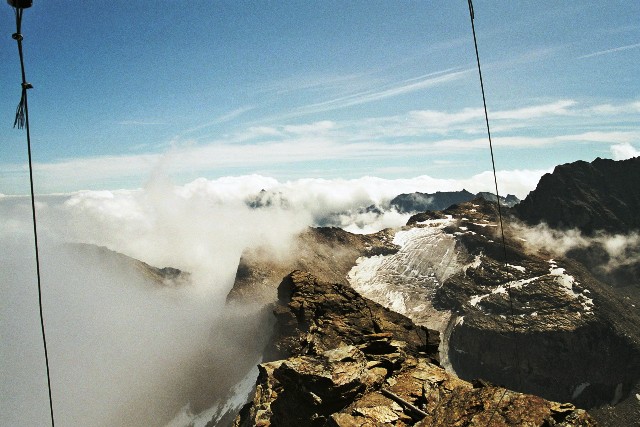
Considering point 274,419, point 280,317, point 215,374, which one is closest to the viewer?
point 274,419

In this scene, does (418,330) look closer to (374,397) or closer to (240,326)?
(374,397)

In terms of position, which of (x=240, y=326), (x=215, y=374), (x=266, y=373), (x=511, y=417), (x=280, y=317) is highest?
(x=511, y=417)

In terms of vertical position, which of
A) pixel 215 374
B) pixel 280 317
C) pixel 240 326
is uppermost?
pixel 280 317

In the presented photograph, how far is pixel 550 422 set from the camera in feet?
59.5

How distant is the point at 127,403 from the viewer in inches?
7200

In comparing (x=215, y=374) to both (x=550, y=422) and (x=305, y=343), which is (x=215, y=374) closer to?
(x=305, y=343)

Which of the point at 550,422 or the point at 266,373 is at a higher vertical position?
the point at 550,422

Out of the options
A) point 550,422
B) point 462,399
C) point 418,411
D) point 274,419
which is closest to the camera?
point 550,422

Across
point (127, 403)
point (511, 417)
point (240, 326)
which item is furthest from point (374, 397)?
point (127, 403)

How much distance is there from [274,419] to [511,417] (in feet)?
72.1

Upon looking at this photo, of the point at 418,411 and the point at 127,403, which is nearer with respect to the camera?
the point at 418,411

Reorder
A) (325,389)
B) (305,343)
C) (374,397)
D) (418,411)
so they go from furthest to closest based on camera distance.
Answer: (305,343) → (325,389) → (374,397) → (418,411)

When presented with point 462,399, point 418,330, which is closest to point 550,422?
point 462,399

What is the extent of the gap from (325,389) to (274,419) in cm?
880
